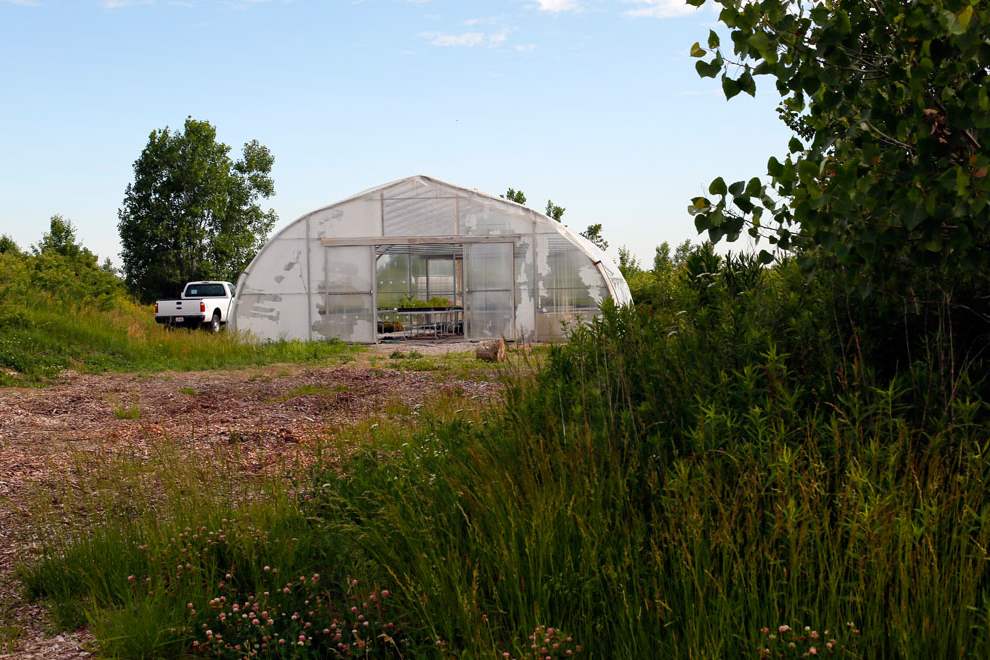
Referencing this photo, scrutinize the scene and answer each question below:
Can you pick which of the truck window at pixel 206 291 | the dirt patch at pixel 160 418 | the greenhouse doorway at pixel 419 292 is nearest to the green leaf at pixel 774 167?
the dirt patch at pixel 160 418

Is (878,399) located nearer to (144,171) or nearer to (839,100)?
(839,100)

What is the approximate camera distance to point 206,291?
110 feet

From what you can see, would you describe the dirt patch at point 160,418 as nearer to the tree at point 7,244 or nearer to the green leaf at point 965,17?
the green leaf at point 965,17

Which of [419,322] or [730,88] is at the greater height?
[730,88]

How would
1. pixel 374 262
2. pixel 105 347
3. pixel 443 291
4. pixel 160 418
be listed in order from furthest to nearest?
pixel 443 291 < pixel 374 262 < pixel 105 347 < pixel 160 418

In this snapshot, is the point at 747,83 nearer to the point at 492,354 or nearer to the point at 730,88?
the point at 730,88

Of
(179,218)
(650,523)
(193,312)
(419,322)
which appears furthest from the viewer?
(179,218)

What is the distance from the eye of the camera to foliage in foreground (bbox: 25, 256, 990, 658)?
3395 mm

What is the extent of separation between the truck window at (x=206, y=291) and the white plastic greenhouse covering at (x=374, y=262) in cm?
Result: 1071

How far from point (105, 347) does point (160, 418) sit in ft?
25.5

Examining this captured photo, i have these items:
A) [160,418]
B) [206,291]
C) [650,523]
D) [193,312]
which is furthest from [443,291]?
[650,523]

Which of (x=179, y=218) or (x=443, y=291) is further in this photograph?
(x=179, y=218)

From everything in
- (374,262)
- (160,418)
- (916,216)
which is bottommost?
(160,418)

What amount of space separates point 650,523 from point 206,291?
31741 mm
